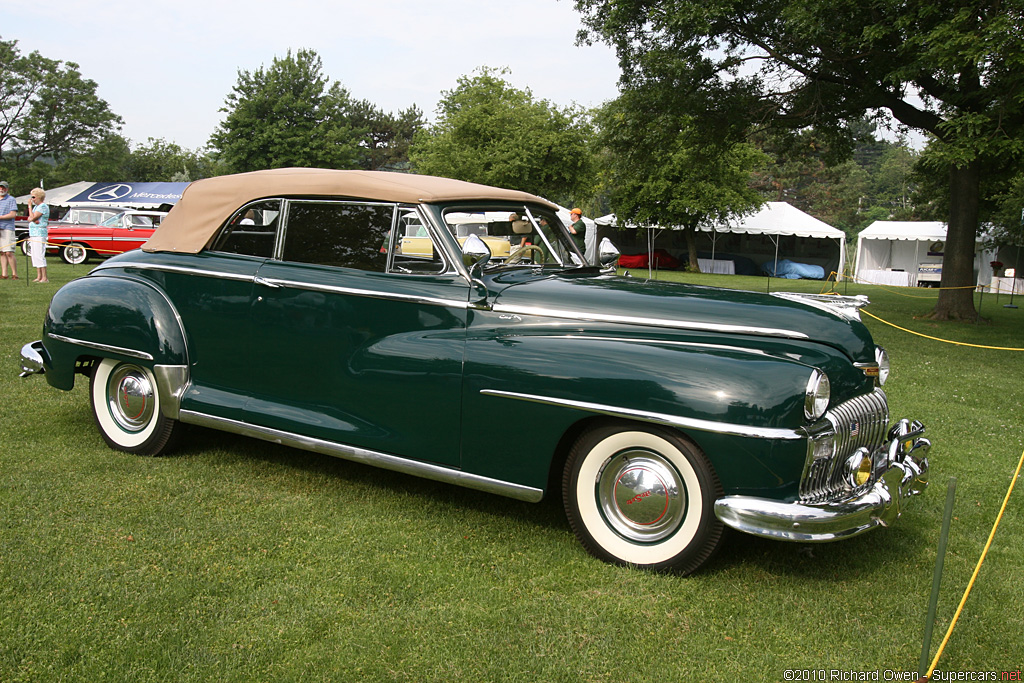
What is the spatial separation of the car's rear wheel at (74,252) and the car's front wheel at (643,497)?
2212 cm

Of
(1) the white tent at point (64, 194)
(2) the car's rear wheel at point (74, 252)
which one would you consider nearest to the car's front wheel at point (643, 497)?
(2) the car's rear wheel at point (74, 252)

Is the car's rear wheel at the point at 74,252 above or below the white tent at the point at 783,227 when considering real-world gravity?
below

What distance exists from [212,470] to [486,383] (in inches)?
82.1

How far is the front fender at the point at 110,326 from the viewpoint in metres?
4.69

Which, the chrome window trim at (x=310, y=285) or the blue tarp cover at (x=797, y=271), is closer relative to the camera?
the chrome window trim at (x=310, y=285)

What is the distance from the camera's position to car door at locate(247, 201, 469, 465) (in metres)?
3.89

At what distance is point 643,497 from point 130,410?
135 inches

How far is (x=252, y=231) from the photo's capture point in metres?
4.66

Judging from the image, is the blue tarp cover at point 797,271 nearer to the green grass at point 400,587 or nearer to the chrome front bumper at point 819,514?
the green grass at point 400,587

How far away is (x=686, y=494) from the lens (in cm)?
340

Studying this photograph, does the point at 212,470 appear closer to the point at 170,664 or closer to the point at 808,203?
the point at 170,664

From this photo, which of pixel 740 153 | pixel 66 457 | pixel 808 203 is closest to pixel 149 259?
pixel 66 457

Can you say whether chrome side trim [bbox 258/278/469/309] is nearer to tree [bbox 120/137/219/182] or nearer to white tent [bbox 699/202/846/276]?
white tent [bbox 699/202/846/276]

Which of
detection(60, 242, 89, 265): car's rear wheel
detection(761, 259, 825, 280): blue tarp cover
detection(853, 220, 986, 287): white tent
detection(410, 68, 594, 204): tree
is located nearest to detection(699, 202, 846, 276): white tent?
detection(761, 259, 825, 280): blue tarp cover
